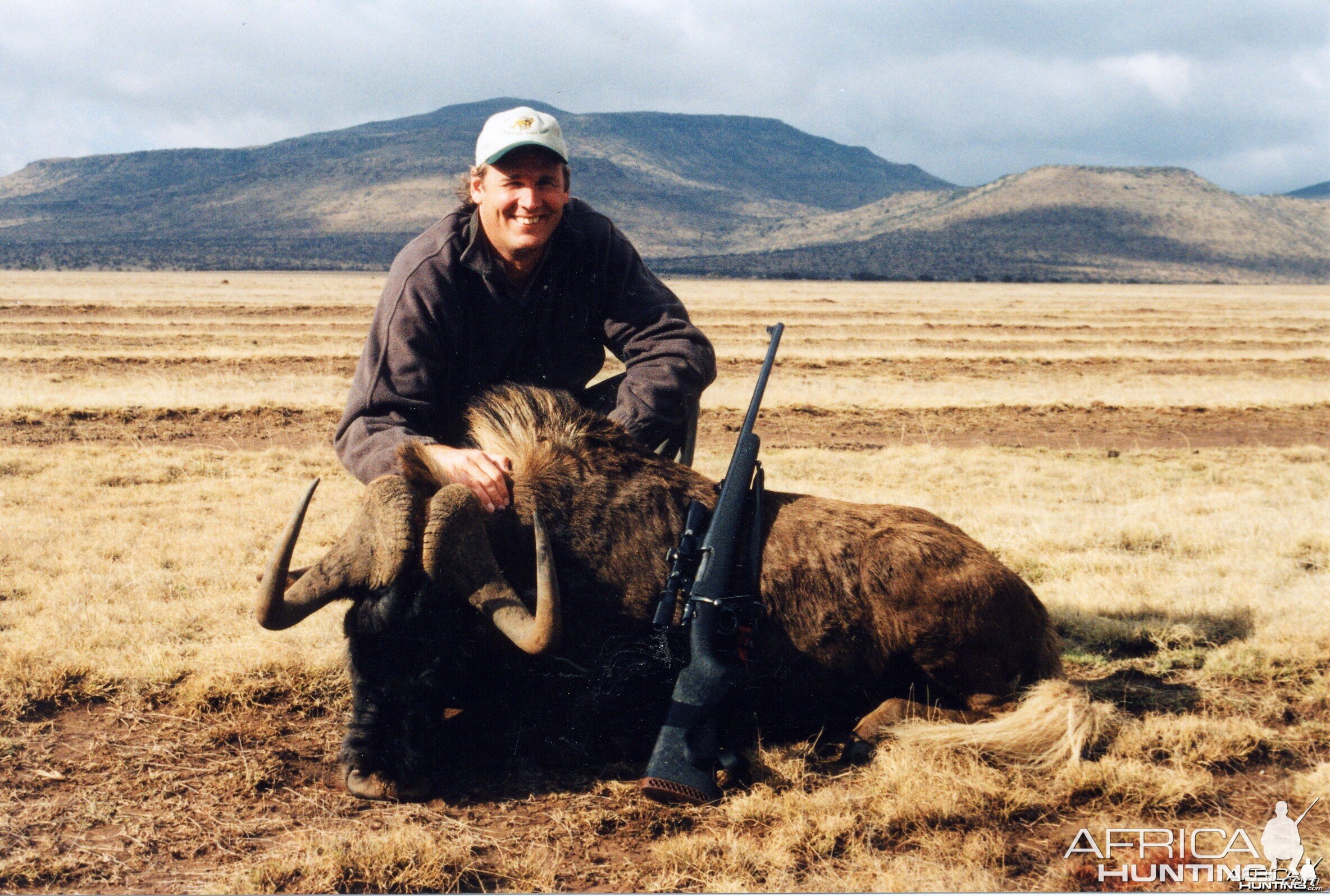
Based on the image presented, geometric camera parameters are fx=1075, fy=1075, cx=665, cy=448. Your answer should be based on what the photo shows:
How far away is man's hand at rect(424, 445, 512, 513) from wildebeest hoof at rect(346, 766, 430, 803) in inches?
39.0

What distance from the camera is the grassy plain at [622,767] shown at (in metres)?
3.37

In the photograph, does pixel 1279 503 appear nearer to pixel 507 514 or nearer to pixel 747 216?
pixel 507 514

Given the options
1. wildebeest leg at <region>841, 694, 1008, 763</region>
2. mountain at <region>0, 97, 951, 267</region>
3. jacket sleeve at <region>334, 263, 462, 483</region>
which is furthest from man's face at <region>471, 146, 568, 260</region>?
mountain at <region>0, 97, 951, 267</region>

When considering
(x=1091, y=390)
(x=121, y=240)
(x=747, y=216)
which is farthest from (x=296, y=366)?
(x=747, y=216)

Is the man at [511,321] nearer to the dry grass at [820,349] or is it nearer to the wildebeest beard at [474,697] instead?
the wildebeest beard at [474,697]

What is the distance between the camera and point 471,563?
141 inches

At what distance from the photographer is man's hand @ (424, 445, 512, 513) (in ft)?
12.4

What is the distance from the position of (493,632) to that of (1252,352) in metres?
22.8

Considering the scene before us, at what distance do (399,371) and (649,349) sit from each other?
1.14m

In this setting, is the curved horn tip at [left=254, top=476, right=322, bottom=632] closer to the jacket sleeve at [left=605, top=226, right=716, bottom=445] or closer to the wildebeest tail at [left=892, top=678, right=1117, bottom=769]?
the jacket sleeve at [left=605, top=226, right=716, bottom=445]

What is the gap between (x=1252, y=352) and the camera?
22.4m

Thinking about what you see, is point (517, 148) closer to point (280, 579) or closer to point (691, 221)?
point (280, 579)

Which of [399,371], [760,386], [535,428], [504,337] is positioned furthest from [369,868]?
[760,386]

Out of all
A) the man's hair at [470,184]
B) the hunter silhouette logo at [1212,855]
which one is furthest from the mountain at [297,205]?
the hunter silhouette logo at [1212,855]
